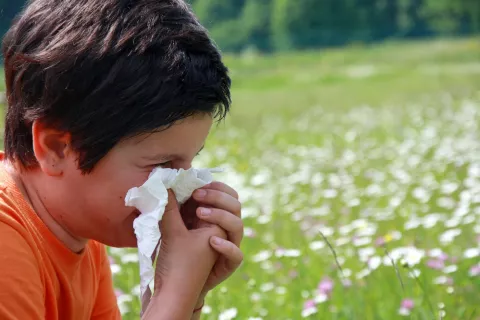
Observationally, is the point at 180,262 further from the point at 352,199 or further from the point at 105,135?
the point at 352,199

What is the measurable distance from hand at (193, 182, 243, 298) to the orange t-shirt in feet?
0.81

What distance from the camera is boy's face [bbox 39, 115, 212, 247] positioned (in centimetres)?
131

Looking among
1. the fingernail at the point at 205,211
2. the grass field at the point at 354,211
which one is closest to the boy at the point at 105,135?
the fingernail at the point at 205,211

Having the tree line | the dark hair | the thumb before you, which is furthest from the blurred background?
the tree line

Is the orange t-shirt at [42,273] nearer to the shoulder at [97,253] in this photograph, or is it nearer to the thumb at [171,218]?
the shoulder at [97,253]

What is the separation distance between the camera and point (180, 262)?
52.7 inches

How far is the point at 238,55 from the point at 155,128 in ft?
71.1

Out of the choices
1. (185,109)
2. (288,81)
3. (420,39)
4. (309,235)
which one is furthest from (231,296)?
(420,39)

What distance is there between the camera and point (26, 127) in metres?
1.39

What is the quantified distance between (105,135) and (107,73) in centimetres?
10

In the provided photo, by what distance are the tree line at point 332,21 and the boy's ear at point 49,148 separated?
20.1 metres

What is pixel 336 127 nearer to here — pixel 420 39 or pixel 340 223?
pixel 340 223

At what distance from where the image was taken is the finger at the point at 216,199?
1.40 metres

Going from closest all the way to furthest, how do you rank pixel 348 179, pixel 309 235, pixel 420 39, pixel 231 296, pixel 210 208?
pixel 210 208 → pixel 231 296 → pixel 309 235 → pixel 348 179 → pixel 420 39
